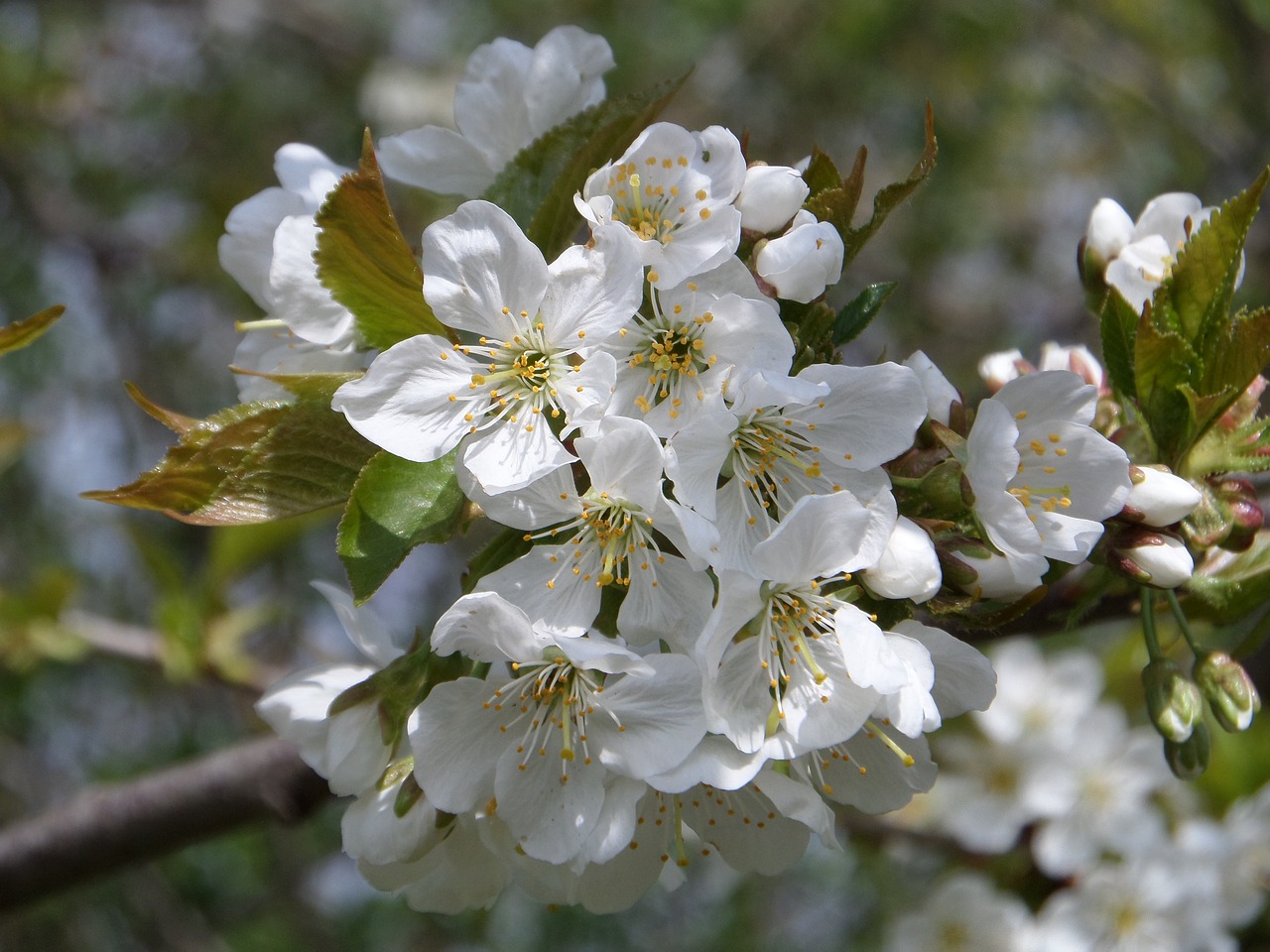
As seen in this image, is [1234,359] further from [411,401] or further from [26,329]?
[26,329]

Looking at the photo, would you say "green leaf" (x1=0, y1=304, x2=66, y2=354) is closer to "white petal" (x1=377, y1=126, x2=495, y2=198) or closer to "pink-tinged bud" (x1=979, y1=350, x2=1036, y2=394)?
"white petal" (x1=377, y1=126, x2=495, y2=198)

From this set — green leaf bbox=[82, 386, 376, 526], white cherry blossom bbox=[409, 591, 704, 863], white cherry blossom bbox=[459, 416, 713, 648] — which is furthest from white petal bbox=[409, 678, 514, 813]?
green leaf bbox=[82, 386, 376, 526]

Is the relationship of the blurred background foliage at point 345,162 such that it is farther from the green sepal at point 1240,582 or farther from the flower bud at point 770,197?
the flower bud at point 770,197

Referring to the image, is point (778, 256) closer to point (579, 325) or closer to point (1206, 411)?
point (579, 325)

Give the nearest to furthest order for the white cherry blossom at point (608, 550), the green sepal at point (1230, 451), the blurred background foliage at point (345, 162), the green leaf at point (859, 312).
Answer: the white cherry blossom at point (608, 550), the green leaf at point (859, 312), the green sepal at point (1230, 451), the blurred background foliage at point (345, 162)

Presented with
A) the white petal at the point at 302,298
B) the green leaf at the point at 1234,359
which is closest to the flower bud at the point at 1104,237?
the green leaf at the point at 1234,359

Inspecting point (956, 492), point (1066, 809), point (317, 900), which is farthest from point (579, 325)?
point (317, 900)

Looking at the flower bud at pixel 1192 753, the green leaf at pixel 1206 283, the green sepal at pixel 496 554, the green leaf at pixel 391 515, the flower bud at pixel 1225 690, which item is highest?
the green leaf at pixel 391 515
